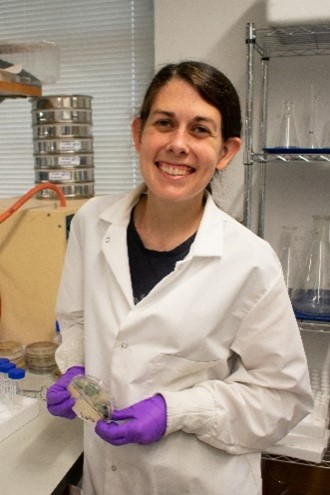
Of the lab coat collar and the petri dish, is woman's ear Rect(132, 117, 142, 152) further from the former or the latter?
the petri dish

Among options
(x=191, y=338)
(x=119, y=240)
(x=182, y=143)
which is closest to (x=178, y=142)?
(x=182, y=143)

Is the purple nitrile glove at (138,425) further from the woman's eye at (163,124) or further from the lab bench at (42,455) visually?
the woman's eye at (163,124)

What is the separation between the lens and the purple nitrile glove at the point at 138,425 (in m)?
0.88

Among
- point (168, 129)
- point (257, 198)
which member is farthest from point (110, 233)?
point (257, 198)

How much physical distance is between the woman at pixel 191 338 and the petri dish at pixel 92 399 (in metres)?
0.02

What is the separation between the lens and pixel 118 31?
212cm

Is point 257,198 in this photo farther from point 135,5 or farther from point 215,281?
point 135,5

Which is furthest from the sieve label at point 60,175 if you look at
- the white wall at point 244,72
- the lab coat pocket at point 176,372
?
the lab coat pocket at point 176,372

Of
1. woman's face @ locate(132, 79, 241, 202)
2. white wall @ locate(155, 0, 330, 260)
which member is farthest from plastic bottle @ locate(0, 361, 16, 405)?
white wall @ locate(155, 0, 330, 260)

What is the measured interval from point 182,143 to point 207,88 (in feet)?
0.42

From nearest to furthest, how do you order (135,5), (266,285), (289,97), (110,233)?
(266,285)
(110,233)
(289,97)
(135,5)

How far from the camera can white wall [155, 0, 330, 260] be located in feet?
5.49

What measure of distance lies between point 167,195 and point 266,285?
0.85 feet

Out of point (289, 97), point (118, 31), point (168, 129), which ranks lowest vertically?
point (168, 129)
